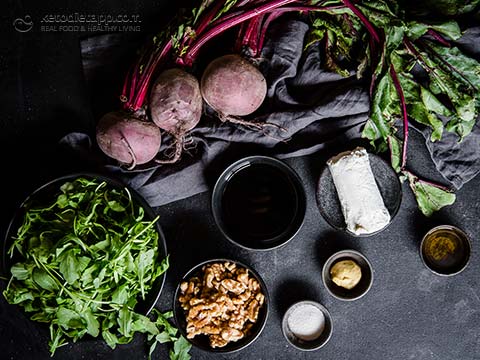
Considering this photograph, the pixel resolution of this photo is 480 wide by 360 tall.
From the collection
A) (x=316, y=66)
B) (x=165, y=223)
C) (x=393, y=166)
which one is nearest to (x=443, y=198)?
(x=393, y=166)

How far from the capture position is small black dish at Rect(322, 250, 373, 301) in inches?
66.4

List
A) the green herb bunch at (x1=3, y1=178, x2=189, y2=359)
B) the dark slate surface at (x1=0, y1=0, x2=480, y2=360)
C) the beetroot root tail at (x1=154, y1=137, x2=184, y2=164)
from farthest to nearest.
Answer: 1. the dark slate surface at (x1=0, y1=0, x2=480, y2=360)
2. the beetroot root tail at (x1=154, y1=137, x2=184, y2=164)
3. the green herb bunch at (x1=3, y1=178, x2=189, y2=359)

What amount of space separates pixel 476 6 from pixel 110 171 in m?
1.17

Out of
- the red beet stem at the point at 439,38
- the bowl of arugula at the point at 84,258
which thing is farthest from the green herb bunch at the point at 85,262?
the red beet stem at the point at 439,38

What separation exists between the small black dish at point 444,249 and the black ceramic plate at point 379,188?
154mm

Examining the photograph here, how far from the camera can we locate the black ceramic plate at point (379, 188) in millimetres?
1671

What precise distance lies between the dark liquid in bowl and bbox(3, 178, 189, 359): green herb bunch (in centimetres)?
27

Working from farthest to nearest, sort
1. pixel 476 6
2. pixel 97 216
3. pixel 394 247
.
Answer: pixel 394 247 < pixel 476 6 < pixel 97 216

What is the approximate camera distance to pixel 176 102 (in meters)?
1.56

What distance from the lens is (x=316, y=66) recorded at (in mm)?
1671

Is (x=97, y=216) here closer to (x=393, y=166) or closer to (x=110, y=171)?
(x=110, y=171)

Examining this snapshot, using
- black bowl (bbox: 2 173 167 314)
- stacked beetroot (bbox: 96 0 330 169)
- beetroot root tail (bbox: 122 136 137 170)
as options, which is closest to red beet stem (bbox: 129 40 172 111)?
stacked beetroot (bbox: 96 0 330 169)

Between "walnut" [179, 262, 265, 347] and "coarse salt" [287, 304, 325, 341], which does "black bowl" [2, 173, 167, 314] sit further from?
"coarse salt" [287, 304, 325, 341]

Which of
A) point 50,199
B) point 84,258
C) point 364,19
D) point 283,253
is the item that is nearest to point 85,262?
point 84,258
